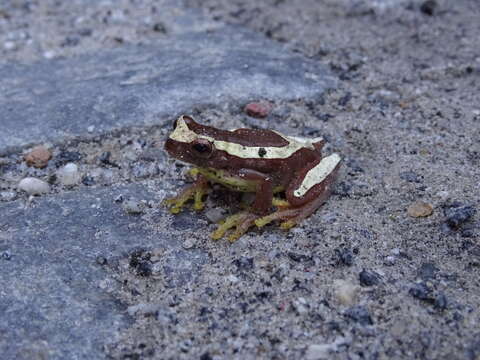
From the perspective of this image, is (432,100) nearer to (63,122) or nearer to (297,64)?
(297,64)

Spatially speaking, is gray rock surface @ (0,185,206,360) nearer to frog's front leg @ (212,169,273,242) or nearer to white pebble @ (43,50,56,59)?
frog's front leg @ (212,169,273,242)

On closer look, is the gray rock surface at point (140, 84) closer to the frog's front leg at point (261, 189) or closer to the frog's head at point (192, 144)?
the frog's head at point (192, 144)

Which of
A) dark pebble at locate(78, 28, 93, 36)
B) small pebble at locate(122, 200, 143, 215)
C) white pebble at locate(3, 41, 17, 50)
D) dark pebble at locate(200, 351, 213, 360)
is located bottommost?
dark pebble at locate(200, 351, 213, 360)

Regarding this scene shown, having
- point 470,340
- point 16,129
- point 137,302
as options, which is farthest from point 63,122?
point 470,340

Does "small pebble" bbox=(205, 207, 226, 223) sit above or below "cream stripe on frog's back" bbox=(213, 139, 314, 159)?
below

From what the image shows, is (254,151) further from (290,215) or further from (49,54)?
(49,54)

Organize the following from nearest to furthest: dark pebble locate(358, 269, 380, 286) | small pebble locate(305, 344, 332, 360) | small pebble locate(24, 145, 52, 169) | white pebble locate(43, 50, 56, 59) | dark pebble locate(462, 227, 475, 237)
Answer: small pebble locate(305, 344, 332, 360)
dark pebble locate(358, 269, 380, 286)
dark pebble locate(462, 227, 475, 237)
small pebble locate(24, 145, 52, 169)
white pebble locate(43, 50, 56, 59)

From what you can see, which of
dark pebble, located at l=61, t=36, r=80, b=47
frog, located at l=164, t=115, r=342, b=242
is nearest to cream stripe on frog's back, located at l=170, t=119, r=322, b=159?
frog, located at l=164, t=115, r=342, b=242
